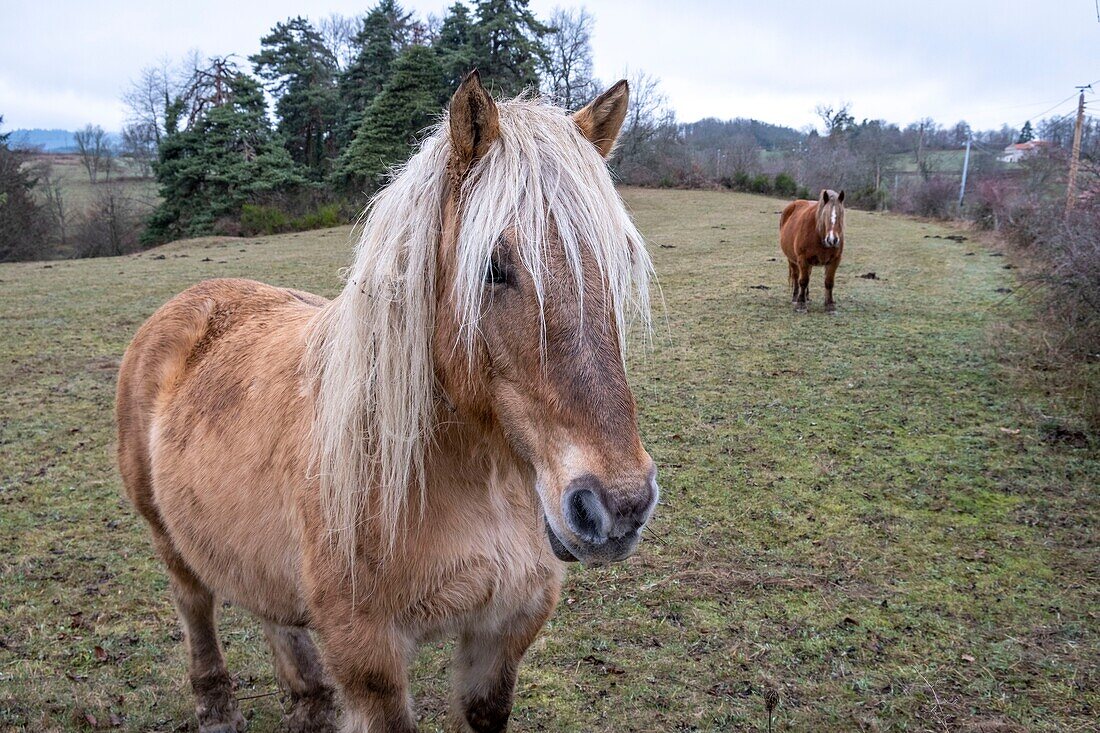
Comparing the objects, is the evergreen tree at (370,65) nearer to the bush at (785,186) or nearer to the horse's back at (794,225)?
the bush at (785,186)

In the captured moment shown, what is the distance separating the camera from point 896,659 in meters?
3.09

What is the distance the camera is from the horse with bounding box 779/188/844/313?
34.2ft

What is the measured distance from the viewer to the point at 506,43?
93.1 ft

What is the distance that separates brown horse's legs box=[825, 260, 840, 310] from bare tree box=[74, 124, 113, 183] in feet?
143

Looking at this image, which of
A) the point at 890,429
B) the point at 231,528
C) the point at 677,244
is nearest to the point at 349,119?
the point at 677,244

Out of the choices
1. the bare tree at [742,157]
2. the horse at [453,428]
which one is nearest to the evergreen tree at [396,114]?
the bare tree at [742,157]

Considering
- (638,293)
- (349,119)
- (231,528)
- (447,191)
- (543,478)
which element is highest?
(349,119)

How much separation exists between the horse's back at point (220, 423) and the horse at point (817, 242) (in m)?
9.34

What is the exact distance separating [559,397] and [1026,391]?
7272 mm

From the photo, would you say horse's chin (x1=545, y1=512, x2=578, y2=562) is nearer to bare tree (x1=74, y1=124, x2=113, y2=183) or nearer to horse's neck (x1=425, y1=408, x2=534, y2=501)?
horse's neck (x1=425, y1=408, x2=534, y2=501)

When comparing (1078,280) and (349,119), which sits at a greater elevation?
(349,119)

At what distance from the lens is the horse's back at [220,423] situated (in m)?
2.01

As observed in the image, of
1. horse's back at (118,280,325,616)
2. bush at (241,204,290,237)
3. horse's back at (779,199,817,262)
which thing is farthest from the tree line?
horse's back at (118,280,325,616)

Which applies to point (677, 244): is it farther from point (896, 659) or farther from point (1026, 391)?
point (896, 659)
